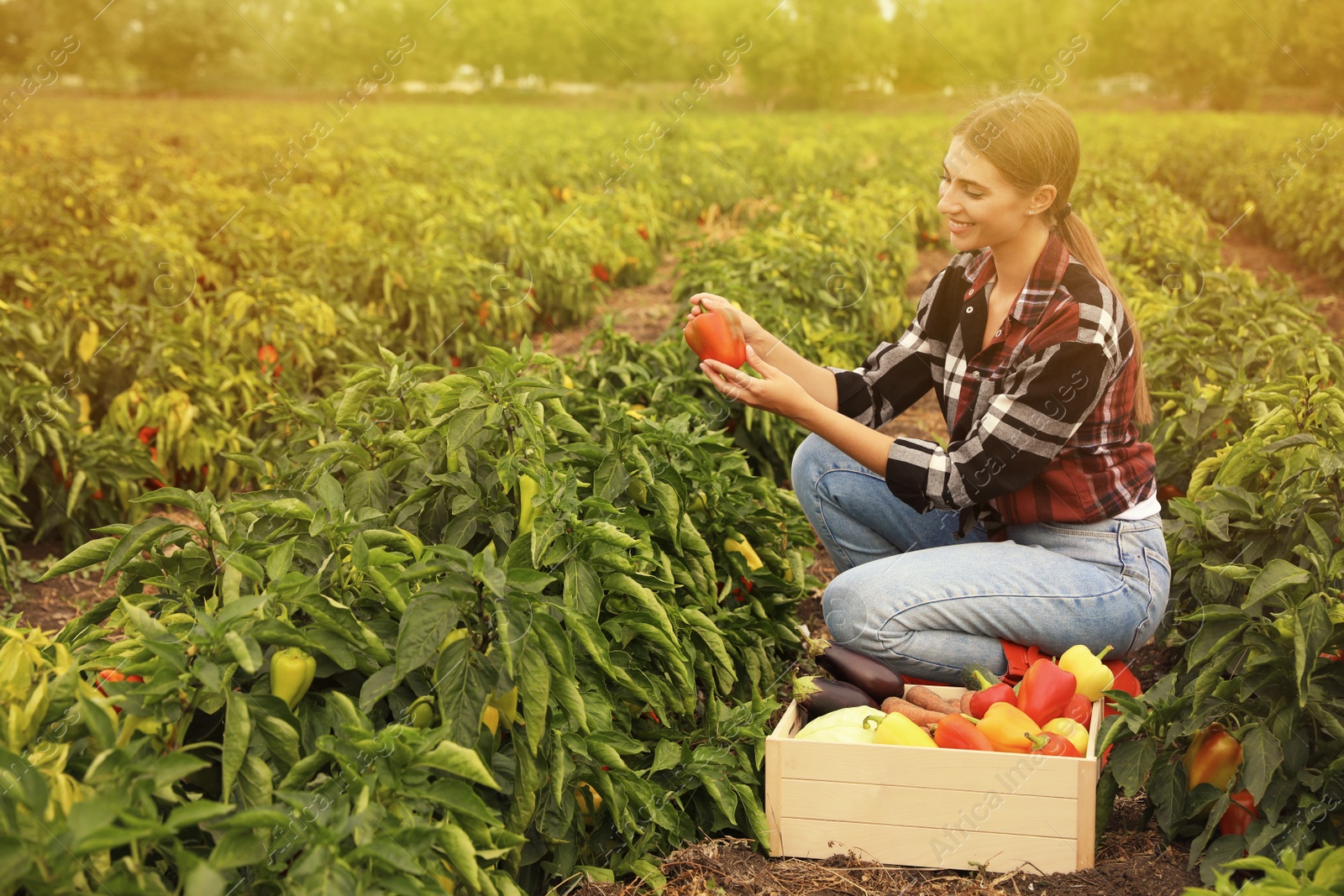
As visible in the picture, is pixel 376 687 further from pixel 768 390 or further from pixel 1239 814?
pixel 1239 814

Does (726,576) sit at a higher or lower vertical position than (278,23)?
lower

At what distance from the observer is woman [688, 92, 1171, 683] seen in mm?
2479

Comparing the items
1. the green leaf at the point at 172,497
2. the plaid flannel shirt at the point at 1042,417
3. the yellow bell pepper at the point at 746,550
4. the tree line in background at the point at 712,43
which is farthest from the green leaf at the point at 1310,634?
the tree line in background at the point at 712,43

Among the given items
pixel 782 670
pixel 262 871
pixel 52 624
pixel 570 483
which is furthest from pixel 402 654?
pixel 52 624

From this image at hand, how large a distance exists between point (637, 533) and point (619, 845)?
63 centimetres

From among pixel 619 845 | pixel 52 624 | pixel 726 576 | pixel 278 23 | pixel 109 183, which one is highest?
pixel 278 23

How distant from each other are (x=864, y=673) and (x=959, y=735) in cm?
42

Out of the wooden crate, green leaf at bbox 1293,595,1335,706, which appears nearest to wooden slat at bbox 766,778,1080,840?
the wooden crate

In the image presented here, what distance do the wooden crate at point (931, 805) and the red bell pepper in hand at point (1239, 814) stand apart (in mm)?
259

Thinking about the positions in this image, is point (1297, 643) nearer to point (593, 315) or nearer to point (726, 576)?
point (726, 576)

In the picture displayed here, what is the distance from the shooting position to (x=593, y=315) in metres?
7.70

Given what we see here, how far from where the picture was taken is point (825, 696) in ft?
8.04

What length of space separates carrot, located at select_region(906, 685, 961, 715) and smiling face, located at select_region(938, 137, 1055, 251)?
109 cm

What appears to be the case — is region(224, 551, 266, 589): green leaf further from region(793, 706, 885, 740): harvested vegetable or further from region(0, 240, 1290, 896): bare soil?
region(793, 706, 885, 740): harvested vegetable
